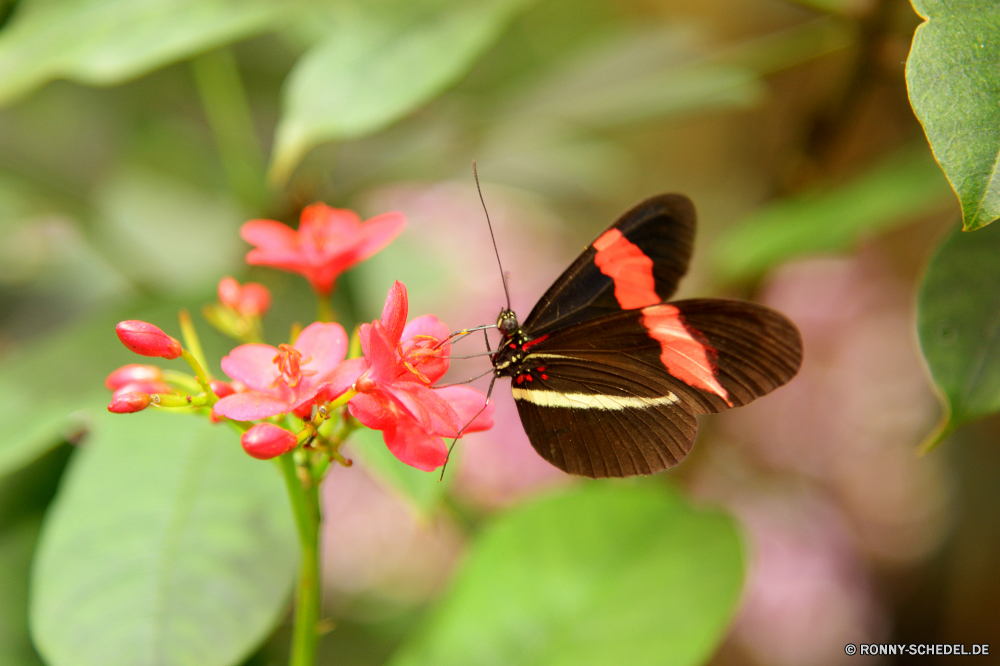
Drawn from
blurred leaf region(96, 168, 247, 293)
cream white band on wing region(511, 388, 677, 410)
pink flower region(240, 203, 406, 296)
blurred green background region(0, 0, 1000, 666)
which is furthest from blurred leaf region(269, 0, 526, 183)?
blurred leaf region(96, 168, 247, 293)

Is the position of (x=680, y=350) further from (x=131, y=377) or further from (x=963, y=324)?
(x=131, y=377)

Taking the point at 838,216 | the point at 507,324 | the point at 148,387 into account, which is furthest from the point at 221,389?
the point at 838,216

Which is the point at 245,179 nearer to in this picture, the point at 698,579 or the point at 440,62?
the point at 440,62

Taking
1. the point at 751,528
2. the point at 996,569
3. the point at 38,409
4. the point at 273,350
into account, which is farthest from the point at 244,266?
the point at 996,569

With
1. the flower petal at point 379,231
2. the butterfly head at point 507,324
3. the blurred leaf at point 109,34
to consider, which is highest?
the blurred leaf at point 109,34

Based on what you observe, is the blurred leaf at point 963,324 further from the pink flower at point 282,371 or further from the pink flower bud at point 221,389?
the pink flower bud at point 221,389

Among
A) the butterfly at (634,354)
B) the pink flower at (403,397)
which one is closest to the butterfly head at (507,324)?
the butterfly at (634,354)

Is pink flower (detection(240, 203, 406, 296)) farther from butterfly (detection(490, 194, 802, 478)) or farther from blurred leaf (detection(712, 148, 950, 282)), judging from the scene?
blurred leaf (detection(712, 148, 950, 282))
